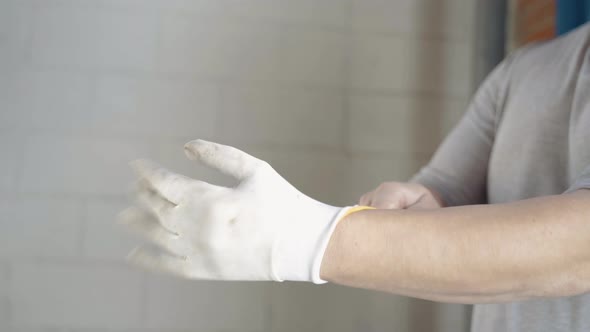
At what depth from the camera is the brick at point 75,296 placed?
1072 mm

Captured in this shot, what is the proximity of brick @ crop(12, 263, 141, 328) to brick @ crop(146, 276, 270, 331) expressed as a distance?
5 centimetres

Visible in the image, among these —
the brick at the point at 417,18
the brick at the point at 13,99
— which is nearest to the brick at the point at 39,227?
the brick at the point at 13,99

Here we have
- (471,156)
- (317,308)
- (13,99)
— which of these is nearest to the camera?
(471,156)

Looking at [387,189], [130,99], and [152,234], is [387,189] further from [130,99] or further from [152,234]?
[130,99]

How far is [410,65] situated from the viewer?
1354mm

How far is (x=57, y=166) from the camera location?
1084mm

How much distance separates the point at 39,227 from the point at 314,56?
0.80 metres

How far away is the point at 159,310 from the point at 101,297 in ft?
Result: 0.45

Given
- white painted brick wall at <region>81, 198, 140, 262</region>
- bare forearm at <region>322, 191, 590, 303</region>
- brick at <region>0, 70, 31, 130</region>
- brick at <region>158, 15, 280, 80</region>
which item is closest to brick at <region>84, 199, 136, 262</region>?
white painted brick wall at <region>81, 198, 140, 262</region>

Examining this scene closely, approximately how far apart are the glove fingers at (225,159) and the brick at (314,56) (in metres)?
0.74

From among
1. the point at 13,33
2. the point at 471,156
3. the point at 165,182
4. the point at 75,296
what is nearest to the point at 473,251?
the point at 165,182

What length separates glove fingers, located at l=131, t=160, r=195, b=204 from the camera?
527mm

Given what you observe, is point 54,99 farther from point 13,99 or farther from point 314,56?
point 314,56

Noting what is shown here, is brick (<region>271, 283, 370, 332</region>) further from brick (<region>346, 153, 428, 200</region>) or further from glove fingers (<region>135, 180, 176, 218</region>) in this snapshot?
glove fingers (<region>135, 180, 176, 218</region>)
